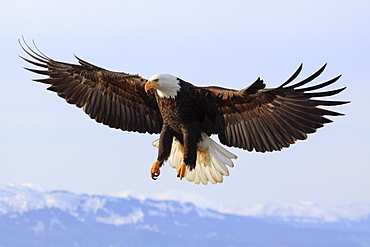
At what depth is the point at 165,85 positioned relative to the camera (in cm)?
726

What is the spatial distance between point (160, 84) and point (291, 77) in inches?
45.9

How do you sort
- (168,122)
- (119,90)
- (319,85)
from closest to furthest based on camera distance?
(319,85) → (168,122) → (119,90)

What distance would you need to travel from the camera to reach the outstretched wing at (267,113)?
23.6 ft

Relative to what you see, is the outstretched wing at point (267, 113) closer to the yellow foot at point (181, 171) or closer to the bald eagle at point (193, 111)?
the bald eagle at point (193, 111)

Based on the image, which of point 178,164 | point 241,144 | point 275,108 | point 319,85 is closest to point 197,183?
point 178,164

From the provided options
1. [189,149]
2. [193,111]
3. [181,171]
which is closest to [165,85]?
[193,111]

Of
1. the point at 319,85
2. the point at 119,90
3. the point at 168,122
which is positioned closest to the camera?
the point at 319,85

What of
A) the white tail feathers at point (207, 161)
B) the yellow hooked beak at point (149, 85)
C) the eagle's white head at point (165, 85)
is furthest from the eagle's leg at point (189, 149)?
the yellow hooked beak at point (149, 85)

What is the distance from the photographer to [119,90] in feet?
26.6

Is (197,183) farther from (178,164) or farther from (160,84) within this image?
(160,84)

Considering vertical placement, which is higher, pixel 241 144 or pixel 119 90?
pixel 119 90

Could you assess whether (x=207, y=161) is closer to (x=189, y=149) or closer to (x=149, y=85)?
(x=189, y=149)

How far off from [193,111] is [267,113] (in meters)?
0.68

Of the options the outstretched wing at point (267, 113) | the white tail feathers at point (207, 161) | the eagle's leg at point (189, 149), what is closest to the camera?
the outstretched wing at point (267, 113)
